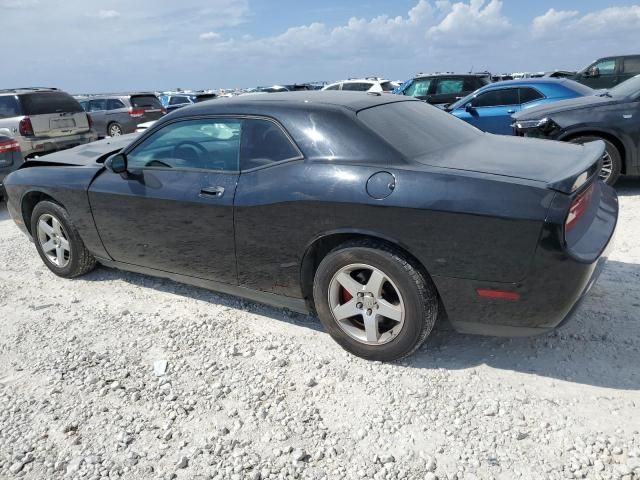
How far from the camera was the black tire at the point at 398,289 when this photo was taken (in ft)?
8.75

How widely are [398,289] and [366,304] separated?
0.78 feet

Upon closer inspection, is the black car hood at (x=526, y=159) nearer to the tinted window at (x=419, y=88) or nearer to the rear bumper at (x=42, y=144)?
the rear bumper at (x=42, y=144)

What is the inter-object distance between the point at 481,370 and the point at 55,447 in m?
2.29

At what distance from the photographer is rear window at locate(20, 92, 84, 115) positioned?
30.7 feet

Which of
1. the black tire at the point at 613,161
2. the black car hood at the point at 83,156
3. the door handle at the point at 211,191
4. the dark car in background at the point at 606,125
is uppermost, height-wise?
the black car hood at the point at 83,156

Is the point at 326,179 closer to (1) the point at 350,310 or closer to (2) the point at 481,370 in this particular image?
(1) the point at 350,310

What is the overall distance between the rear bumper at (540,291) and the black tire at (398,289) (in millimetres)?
101

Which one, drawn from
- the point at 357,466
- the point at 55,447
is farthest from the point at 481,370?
the point at 55,447

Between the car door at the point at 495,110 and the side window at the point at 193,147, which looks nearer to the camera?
the side window at the point at 193,147

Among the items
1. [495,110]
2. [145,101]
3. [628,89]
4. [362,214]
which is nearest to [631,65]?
[495,110]

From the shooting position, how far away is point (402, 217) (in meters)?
2.60

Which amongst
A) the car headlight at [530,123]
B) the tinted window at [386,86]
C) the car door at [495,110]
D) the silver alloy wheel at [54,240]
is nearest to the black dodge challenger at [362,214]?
the silver alloy wheel at [54,240]

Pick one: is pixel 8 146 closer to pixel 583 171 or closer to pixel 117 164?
pixel 117 164

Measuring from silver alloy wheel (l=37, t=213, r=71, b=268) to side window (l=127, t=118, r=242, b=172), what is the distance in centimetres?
116
